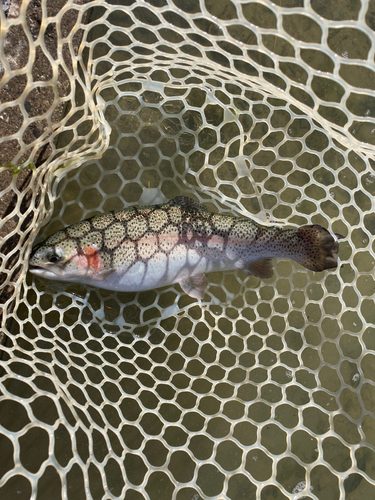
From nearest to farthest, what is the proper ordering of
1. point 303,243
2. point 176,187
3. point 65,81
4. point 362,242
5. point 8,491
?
point 303,243, point 8,491, point 65,81, point 176,187, point 362,242

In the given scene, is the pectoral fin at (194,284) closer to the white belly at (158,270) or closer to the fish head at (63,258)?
the white belly at (158,270)

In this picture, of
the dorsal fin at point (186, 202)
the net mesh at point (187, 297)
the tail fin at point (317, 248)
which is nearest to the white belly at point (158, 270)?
the dorsal fin at point (186, 202)

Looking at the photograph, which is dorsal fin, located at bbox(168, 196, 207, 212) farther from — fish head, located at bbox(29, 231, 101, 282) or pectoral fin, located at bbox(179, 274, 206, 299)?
fish head, located at bbox(29, 231, 101, 282)

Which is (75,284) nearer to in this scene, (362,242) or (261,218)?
(261,218)

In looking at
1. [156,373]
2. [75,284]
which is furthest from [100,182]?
[156,373]

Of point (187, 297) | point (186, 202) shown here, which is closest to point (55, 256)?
point (186, 202)

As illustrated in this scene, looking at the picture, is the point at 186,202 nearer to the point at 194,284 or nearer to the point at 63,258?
the point at 194,284
